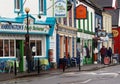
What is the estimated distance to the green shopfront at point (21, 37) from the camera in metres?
33.8

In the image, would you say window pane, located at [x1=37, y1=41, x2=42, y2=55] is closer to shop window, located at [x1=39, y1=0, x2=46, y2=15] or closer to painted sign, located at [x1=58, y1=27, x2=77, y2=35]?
shop window, located at [x1=39, y1=0, x2=46, y2=15]

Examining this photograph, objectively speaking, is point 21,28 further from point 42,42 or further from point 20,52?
point 42,42

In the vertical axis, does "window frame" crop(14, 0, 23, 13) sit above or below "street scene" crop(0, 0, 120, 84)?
above

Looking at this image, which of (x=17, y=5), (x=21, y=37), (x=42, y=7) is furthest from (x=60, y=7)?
(x=21, y=37)

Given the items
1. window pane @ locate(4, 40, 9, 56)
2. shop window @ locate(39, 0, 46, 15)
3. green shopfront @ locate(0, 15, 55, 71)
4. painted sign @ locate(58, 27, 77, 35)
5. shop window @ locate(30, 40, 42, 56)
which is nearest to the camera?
green shopfront @ locate(0, 15, 55, 71)

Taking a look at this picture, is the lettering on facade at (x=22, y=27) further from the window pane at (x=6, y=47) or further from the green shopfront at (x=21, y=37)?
the window pane at (x=6, y=47)

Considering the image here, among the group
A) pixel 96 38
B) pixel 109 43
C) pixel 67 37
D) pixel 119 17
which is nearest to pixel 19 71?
pixel 67 37

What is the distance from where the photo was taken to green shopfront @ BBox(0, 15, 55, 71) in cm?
3381

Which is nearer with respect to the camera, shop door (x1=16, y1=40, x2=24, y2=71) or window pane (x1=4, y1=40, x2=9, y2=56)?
window pane (x1=4, y1=40, x2=9, y2=56)

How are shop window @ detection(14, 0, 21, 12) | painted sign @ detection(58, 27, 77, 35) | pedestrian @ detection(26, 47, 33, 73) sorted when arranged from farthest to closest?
painted sign @ detection(58, 27, 77, 35), shop window @ detection(14, 0, 21, 12), pedestrian @ detection(26, 47, 33, 73)

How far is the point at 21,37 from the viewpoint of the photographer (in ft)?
116

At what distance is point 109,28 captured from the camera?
65.9 m

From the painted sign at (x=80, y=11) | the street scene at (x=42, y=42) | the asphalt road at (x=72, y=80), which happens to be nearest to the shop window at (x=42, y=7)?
the street scene at (x=42, y=42)

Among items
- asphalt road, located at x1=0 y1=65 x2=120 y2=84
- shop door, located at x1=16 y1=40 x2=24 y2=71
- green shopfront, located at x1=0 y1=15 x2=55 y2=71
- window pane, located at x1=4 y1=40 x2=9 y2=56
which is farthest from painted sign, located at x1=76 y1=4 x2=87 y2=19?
asphalt road, located at x1=0 y1=65 x2=120 y2=84
